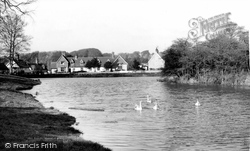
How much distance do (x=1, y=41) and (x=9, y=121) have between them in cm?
5841

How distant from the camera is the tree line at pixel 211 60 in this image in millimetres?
55156

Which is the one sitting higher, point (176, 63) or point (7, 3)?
point (7, 3)

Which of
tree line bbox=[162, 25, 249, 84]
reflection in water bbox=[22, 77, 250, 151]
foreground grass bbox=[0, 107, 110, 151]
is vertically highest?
tree line bbox=[162, 25, 249, 84]

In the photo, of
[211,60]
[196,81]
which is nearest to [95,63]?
[196,81]

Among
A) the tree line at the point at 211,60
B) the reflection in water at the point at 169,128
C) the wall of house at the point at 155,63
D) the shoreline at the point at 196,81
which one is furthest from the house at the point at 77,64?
the reflection in water at the point at 169,128

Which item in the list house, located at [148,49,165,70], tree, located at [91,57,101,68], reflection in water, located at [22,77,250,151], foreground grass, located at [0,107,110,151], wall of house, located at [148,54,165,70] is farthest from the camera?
wall of house, located at [148,54,165,70]

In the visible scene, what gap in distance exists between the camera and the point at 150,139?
1464 cm

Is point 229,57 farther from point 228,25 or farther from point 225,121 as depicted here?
point 225,121

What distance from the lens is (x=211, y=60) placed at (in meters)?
58.4

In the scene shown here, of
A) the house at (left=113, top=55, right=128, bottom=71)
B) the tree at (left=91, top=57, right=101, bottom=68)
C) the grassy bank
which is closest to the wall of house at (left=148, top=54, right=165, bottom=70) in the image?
the house at (left=113, top=55, right=128, bottom=71)

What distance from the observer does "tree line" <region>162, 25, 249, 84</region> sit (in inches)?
2172

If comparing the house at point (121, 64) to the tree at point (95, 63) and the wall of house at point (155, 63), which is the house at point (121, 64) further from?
the wall of house at point (155, 63)

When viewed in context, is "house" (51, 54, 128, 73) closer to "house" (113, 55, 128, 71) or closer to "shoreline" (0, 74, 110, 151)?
"house" (113, 55, 128, 71)

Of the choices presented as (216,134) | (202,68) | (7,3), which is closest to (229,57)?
(202,68)
